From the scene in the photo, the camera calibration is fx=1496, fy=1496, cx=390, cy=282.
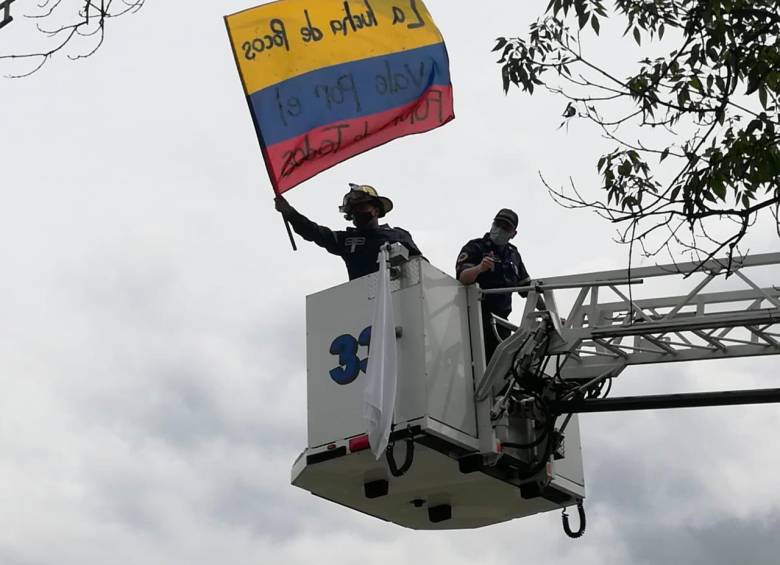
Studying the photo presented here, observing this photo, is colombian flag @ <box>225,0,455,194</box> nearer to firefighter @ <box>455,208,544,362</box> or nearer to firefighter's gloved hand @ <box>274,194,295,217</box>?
firefighter's gloved hand @ <box>274,194,295,217</box>

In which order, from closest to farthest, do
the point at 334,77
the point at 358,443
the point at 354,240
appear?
the point at 358,443 < the point at 354,240 < the point at 334,77

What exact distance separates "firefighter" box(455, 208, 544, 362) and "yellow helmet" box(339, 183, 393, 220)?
0.94 meters

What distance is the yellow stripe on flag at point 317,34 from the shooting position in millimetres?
13445

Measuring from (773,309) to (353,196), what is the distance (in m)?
3.82

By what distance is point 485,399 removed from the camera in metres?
12.4

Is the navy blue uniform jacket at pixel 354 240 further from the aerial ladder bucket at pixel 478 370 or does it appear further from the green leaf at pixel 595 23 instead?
the green leaf at pixel 595 23

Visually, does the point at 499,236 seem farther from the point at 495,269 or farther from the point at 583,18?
the point at 583,18

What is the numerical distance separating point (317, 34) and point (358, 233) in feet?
6.32

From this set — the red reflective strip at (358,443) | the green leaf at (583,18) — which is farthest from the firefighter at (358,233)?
the green leaf at (583,18)

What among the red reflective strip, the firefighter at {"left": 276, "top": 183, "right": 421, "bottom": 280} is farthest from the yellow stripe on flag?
the red reflective strip

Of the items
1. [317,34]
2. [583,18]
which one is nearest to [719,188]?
[583,18]

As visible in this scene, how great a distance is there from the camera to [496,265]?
42.7ft

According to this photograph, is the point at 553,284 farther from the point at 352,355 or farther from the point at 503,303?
the point at 352,355

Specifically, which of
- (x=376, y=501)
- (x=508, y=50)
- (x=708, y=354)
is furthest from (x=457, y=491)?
(x=508, y=50)
